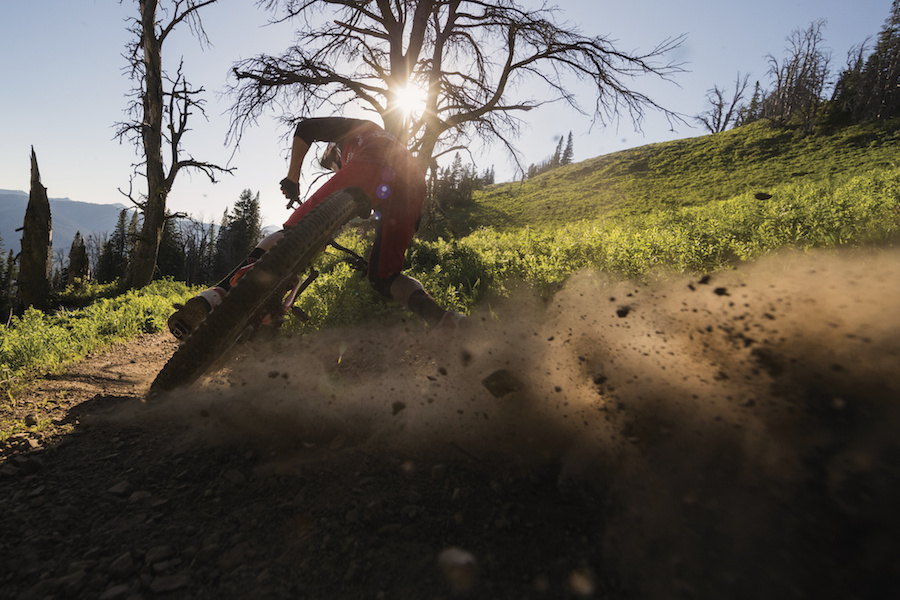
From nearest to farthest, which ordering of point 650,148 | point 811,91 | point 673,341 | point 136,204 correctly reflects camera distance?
point 673,341 < point 136,204 < point 811,91 < point 650,148

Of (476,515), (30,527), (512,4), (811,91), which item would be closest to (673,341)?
(476,515)

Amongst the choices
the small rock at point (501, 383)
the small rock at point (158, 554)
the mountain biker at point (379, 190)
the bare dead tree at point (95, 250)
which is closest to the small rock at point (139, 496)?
the small rock at point (158, 554)

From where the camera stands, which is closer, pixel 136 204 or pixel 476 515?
pixel 476 515

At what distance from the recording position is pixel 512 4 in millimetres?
8227

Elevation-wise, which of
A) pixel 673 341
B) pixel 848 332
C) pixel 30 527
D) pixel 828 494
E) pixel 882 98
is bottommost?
pixel 30 527

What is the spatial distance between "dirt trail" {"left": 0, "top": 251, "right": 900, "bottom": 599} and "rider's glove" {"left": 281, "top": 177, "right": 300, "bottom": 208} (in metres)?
1.62

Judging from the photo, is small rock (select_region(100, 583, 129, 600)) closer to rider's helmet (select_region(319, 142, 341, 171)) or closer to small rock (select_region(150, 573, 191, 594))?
small rock (select_region(150, 573, 191, 594))

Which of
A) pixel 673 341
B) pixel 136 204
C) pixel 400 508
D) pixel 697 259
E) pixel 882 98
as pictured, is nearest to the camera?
pixel 400 508

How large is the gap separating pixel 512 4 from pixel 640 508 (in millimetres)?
10144

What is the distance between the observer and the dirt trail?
1.20 m

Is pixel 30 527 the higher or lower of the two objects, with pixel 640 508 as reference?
lower

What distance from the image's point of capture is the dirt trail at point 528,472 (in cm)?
120

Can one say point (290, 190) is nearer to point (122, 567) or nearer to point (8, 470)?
point (8, 470)

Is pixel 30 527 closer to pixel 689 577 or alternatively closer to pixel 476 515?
pixel 476 515
